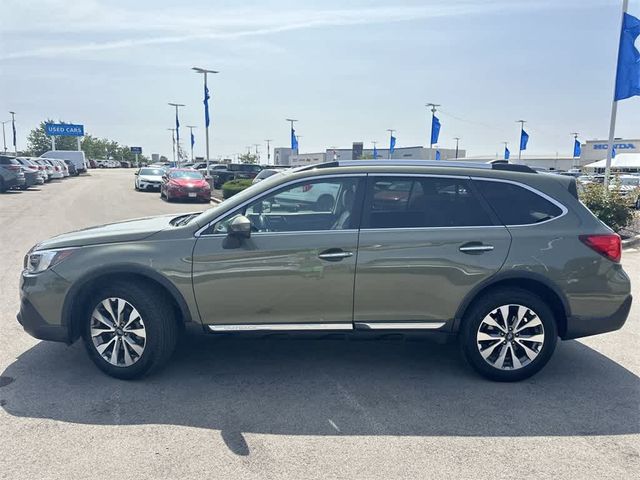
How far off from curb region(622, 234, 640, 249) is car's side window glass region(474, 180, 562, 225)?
830 centimetres

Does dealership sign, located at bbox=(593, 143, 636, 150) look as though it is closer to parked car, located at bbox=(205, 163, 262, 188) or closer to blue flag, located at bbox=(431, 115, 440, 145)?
blue flag, located at bbox=(431, 115, 440, 145)

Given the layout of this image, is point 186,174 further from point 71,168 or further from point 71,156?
point 71,156

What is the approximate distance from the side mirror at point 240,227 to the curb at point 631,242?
10.2m

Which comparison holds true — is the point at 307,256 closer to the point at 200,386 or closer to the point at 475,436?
the point at 200,386

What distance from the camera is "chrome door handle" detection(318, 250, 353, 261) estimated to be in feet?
12.4

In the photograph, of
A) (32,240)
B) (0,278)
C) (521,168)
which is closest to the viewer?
(521,168)

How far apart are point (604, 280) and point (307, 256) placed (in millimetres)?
2457

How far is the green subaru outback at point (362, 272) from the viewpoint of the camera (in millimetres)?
3807

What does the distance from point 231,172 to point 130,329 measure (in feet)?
92.1

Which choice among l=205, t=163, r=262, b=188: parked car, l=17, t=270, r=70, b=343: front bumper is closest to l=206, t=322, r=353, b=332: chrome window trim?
l=17, t=270, r=70, b=343: front bumper

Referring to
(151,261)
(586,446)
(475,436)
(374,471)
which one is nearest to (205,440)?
(374,471)

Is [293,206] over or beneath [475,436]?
over

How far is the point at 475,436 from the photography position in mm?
3260

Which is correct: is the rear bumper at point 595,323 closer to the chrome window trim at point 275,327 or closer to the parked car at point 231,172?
the chrome window trim at point 275,327
